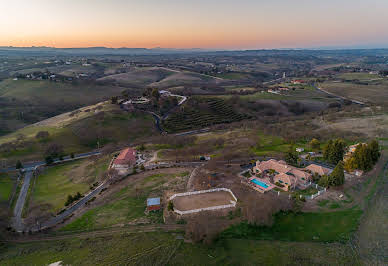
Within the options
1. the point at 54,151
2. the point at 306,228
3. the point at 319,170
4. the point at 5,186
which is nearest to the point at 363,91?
the point at 319,170

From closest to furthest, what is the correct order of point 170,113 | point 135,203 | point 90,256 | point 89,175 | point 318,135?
point 90,256, point 135,203, point 89,175, point 318,135, point 170,113

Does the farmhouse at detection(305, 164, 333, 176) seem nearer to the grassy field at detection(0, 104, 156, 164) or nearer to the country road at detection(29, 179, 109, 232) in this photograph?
the country road at detection(29, 179, 109, 232)

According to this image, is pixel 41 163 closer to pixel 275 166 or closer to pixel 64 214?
pixel 64 214

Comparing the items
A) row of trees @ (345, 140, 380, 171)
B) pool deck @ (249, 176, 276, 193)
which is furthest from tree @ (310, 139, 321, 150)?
pool deck @ (249, 176, 276, 193)

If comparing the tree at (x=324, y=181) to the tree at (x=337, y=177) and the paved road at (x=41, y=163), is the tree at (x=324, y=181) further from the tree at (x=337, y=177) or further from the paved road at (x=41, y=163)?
the paved road at (x=41, y=163)

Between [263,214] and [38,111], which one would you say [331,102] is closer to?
[263,214]

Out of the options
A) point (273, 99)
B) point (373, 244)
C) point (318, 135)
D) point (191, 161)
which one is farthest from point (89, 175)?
point (273, 99)

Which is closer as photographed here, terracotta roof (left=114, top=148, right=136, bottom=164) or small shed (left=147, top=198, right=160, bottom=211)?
small shed (left=147, top=198, right=160, bottom=211)
